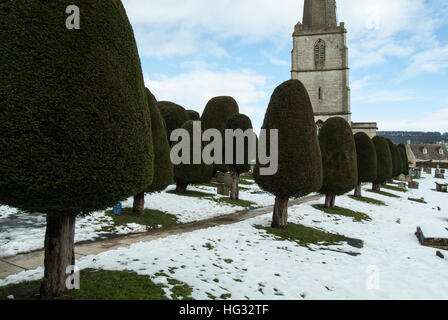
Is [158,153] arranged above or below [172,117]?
below

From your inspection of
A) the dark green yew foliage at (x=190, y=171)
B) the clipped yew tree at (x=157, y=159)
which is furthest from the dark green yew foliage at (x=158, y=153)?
the dark green yew foliage at (x=190, y=171)

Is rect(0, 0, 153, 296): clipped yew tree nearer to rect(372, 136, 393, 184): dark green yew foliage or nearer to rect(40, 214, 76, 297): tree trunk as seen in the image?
rect(40, 214, 76, 297): tree trunk

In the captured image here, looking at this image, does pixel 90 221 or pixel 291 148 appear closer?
pixel 90 221

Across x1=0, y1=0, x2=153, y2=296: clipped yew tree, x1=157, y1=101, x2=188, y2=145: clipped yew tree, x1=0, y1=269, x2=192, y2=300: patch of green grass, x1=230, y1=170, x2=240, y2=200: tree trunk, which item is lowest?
x1=0, y1=269, x2=192, y2=300: patch of green grass

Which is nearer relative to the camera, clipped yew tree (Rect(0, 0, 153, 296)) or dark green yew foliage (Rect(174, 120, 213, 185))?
clipped yew tree (Rect(0, 0, 153, 296))

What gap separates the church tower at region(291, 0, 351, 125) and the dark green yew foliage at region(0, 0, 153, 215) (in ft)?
183

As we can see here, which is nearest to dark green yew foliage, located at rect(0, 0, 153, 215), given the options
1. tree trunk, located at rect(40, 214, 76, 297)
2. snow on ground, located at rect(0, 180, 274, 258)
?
tree trunk, located at rect(40, 214, 76, 297)

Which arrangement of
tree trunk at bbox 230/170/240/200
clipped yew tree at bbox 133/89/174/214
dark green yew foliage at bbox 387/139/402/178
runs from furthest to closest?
dark green yew foliage at bbox 387/139/402/178, tree trunk at bbox 230/170/240/200, clipped yew tree at bbox 133/89/174/214

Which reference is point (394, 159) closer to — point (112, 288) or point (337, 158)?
point (337, 158)

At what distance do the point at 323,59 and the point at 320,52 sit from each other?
1.50 m

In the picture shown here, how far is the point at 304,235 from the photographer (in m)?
11.2

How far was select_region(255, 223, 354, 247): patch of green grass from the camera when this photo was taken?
34.5 feet

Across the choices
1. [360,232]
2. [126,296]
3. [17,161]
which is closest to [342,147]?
[360,232]

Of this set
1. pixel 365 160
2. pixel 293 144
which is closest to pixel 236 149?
pixel 293 144
